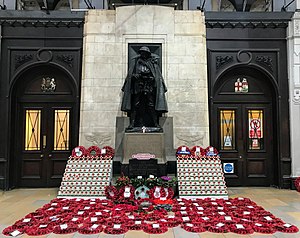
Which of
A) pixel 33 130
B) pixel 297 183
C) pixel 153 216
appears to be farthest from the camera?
pixel 33 130

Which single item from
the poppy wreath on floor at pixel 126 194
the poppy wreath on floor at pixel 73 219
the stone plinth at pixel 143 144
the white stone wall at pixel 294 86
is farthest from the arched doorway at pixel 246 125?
the poppy wreath on floor at pixel 73 219

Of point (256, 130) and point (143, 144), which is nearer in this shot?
point (143, 144)

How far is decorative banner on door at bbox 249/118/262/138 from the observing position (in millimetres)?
9484

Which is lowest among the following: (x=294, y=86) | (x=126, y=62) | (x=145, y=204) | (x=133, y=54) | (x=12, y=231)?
(x=12, y=231)

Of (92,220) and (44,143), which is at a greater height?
(44,143)

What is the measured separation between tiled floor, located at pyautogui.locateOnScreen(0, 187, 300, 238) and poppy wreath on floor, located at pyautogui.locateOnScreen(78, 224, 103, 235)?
96mm

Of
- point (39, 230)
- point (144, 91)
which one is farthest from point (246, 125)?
point (39, 230)

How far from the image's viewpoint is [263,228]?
4.79 meters

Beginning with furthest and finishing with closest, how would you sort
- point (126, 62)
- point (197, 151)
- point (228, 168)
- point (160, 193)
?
point (228, 168)
point (126, 62)
point (197, 151)
point (160, 193)

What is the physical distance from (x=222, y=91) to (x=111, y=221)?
19.5 feet

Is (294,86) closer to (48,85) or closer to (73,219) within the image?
(73,219)

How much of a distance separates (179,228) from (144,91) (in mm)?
4058

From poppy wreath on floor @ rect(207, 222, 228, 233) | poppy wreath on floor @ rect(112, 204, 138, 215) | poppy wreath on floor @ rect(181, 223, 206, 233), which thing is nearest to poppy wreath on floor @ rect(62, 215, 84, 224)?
poppy wreath on floor @ rect(112, 204, 138, 215)

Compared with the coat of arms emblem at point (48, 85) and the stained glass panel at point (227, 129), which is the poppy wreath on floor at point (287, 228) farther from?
the coat of arms emblem at point (48, 85)
